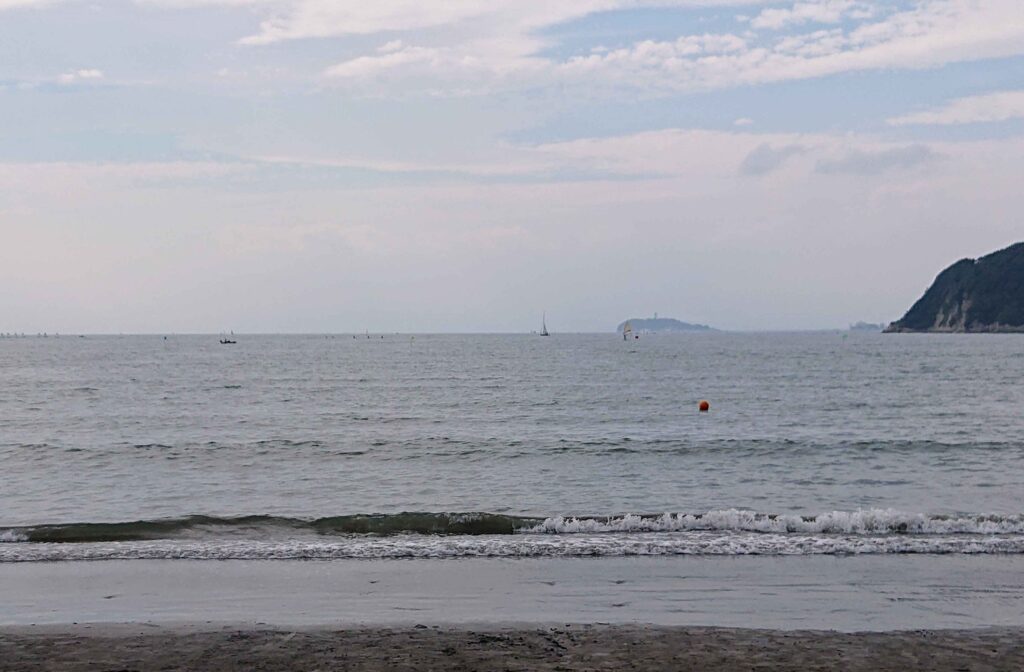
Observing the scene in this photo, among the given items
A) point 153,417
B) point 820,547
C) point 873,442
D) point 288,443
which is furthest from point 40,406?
point 820,547

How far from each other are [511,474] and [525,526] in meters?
7.15

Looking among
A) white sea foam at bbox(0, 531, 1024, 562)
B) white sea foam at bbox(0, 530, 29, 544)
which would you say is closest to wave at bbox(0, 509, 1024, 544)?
white sea foam at bbox(0, 530, 29, 544)

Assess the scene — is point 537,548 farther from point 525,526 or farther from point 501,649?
point 501,649

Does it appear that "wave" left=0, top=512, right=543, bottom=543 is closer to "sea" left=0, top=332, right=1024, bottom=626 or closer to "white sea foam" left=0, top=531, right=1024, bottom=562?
"sea" left=0, top=332, right=1024, bottom=626

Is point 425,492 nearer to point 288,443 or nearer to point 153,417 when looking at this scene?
point 288,443

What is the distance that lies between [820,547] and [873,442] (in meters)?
17.1

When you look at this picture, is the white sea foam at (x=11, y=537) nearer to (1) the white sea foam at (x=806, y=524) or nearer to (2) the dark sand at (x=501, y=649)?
(2) the dark sand at (x=501, y=649)

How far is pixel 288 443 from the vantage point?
3219 centimetres

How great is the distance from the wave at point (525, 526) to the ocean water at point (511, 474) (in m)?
0.06

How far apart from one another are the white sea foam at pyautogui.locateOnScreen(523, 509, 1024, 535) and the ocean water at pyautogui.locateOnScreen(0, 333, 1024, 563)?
0.05 metres

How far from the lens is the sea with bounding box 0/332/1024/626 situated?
15.3m

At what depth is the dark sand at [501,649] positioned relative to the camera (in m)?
9.27

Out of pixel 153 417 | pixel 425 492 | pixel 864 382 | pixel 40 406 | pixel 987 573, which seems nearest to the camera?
pixel 987 573

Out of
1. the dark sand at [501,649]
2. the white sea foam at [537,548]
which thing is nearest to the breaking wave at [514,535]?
the white sea foam at [537,548]
